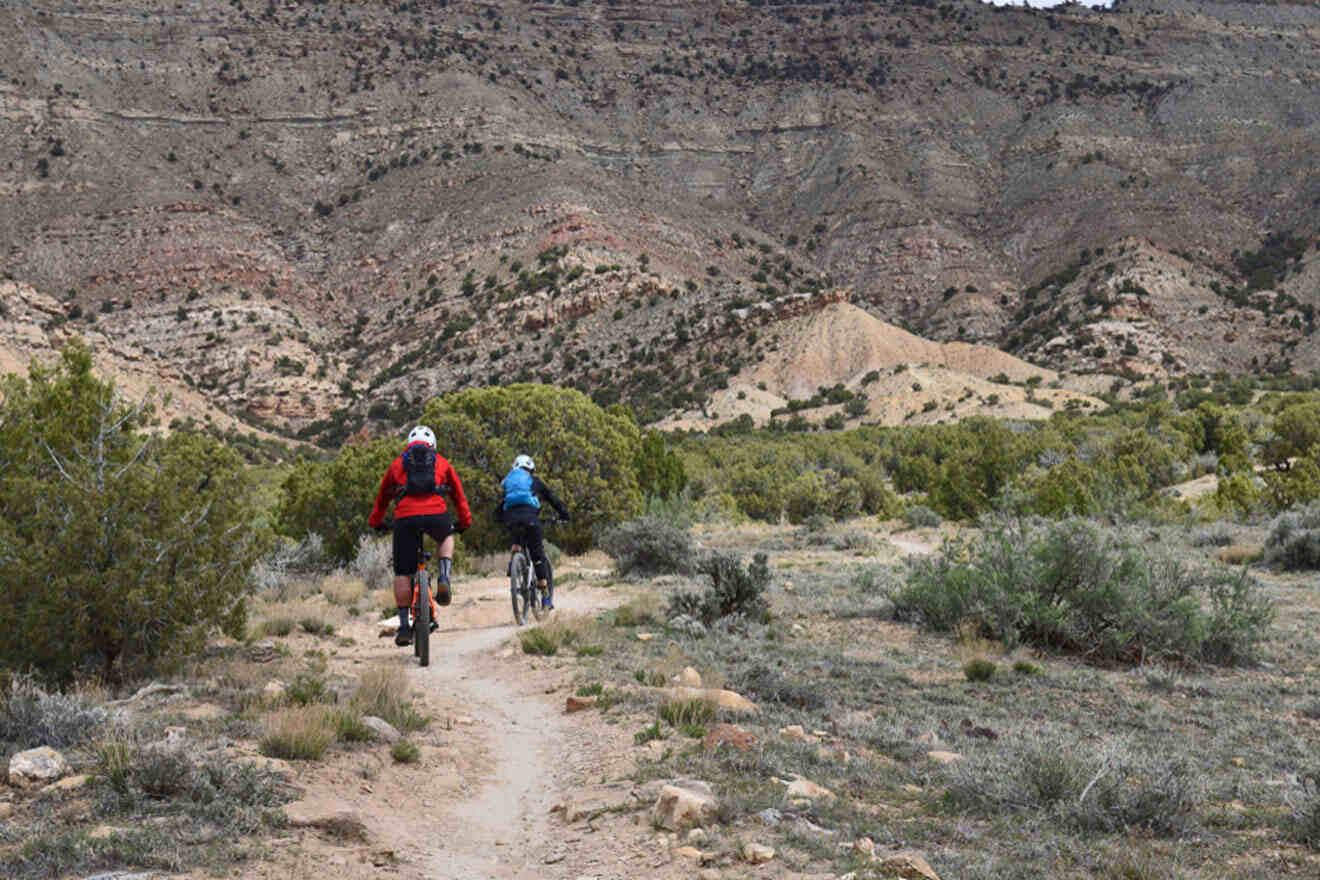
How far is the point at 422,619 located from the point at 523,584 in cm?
248

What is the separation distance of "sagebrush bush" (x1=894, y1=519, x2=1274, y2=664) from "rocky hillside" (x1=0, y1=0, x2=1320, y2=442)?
48476 millimetres

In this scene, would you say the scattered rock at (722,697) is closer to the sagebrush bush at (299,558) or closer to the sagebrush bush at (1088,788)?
the sagebrush bush at (1088,788)

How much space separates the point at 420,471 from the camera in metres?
8.22

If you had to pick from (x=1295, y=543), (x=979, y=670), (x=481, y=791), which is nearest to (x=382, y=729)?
(x=481, y=791)

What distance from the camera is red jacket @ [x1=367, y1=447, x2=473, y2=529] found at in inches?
324

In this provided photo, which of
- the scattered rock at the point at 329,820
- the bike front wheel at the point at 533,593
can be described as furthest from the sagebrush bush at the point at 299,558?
the scattered rock at the point at 329,820

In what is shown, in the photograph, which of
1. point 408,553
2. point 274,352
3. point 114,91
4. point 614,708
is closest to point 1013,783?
point 614,708

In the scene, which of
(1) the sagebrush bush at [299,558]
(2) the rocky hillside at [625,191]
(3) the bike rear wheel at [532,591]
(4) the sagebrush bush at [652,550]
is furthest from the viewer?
(2) the rocky hillside at [625,191]

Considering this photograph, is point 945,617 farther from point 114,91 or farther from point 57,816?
point 114,91

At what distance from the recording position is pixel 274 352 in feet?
210

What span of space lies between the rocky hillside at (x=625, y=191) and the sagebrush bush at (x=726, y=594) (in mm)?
48044

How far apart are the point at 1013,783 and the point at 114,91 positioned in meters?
92.3

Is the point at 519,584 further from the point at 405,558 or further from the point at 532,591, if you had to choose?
the point at 405,558

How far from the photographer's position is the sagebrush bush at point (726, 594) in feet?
36.1
